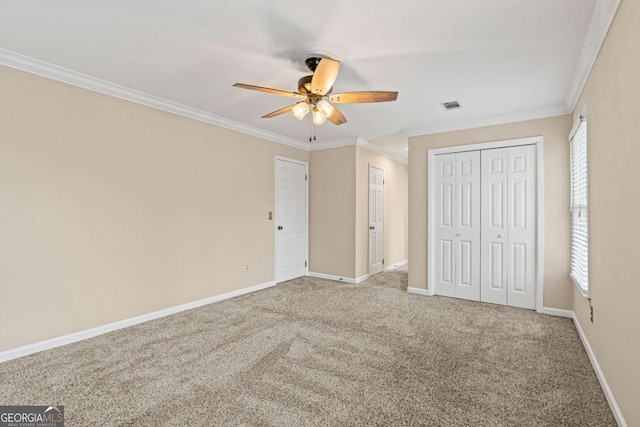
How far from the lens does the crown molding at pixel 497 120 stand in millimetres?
3682

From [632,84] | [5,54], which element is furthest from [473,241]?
[5,54]

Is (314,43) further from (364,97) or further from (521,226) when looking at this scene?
(521,226)

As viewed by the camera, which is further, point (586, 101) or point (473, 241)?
point (473, 241)

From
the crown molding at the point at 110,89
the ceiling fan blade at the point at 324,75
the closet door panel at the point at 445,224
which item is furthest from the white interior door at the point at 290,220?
the ceiling fan blade at the point at 324,75

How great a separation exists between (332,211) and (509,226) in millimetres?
2636

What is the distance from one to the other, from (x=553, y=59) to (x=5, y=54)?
14.4 feet

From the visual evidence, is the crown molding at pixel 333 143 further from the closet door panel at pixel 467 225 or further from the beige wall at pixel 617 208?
the beige wall at pixel 617 208

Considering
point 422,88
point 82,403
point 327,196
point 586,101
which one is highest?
point 422,88

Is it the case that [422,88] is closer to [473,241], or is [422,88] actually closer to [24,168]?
[473,241]

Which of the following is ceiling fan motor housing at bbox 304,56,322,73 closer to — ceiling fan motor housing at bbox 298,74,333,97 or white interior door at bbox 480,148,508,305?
ceiling fan motor housing at bbox 298,74,333,97

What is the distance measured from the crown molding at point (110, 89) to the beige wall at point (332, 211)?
4.40 feet

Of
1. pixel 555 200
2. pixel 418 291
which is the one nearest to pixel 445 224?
pixel 418 291

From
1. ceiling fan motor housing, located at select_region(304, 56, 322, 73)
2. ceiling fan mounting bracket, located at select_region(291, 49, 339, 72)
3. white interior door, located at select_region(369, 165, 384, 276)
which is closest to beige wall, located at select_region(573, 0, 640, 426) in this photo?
ceiling fan mounting bracket, located at select_region(291, 49, 339, 72)

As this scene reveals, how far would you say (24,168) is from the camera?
264cm
